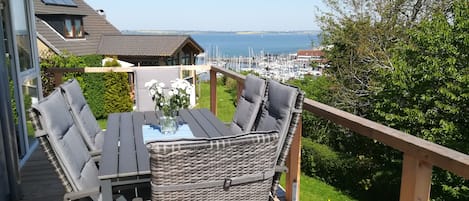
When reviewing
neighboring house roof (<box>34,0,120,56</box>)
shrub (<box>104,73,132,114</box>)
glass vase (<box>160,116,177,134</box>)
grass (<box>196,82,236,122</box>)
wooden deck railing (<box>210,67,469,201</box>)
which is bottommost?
grass (<box>196,82,236,122</box>)

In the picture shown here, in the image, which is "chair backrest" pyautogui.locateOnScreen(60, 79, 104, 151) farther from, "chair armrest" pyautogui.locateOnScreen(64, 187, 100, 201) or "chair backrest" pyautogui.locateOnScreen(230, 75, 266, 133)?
"chair backrest" pyautogui.locateOnScreen(230, 75, 266, 133)

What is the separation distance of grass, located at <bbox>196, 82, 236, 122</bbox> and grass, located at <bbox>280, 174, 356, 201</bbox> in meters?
2.65

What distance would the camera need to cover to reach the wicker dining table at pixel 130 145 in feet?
5.74

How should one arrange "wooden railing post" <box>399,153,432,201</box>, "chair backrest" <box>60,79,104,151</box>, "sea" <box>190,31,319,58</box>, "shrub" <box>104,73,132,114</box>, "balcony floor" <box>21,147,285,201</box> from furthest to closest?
"sea" <box>190,31,319,58</box>
"shrub" <box>104,73,132,114</box>
"balcony floor" <box>21,147,285,201</box>
"chair backrest" <box>60,79,104,151</box>
"wooden railing post" <box>399,153,432,201</box>

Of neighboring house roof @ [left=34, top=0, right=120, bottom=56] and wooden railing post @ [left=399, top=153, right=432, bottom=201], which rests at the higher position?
neighboring house roof @ [left=34, top=0, right=120, bottom=56]

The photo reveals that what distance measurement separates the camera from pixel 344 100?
13.1m

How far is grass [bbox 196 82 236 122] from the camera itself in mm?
11869

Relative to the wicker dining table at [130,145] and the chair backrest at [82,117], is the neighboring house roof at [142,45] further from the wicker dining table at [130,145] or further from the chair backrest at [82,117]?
the chair backrest at [82,117]

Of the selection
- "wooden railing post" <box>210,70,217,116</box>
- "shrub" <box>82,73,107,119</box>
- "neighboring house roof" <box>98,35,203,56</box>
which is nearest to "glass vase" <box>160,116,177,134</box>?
"wooden railing post" <box>210,70,217,116</box>

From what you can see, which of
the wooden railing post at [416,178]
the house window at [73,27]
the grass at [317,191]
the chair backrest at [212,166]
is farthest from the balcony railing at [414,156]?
the house window at [73,27]

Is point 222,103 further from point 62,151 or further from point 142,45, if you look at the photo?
point 62,151

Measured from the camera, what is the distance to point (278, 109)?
2332 mm

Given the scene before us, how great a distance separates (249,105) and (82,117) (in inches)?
46.1

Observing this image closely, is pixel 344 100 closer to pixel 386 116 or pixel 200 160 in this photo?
pixel 386 116
